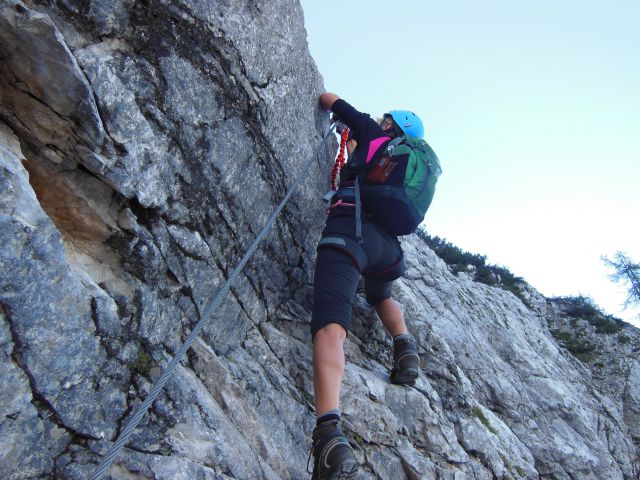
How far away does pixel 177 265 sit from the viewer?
430 cm

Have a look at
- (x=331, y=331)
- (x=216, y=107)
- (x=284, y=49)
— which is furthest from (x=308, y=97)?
(x=331, y=331)

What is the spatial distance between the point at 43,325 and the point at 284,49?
4.26m

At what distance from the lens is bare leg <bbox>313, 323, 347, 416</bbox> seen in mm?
4246

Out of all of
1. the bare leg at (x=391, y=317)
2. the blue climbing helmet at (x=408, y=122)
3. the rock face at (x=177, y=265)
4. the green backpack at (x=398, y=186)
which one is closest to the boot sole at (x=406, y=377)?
the rock face at (x=177, y=265)

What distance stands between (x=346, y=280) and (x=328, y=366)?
0.96 meters

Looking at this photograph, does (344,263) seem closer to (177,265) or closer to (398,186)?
(398,186)

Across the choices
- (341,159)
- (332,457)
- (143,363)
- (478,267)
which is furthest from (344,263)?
(478,267)

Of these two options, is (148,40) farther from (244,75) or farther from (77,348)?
(77,348)

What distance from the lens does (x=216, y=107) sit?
15.7 feet

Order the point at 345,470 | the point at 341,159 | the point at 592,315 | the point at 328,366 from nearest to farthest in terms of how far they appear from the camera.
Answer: the point at 345,470
the point at 328,366
the point at 341,159
the point at 592,315

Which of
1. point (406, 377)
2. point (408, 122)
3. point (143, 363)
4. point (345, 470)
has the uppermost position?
point (408, 122)

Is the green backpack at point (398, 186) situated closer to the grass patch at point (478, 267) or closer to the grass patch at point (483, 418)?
the grass patch at point (483, 418)

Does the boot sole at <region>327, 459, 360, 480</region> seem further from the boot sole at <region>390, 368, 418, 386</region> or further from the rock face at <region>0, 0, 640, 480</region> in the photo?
the boot sole at <region>390, 368, 418, 386</region>

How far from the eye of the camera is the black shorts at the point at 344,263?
482 centimetres
